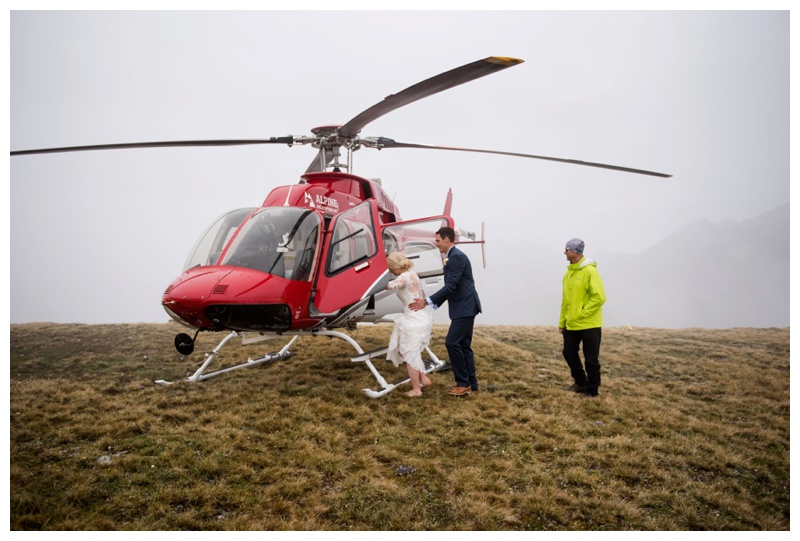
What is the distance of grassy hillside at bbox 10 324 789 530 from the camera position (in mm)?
3279

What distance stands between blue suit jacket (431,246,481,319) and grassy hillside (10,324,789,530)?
3.65 feet

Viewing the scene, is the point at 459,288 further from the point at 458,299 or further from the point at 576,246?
the point at 576,246

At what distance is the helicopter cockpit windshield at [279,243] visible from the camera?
16.7ft

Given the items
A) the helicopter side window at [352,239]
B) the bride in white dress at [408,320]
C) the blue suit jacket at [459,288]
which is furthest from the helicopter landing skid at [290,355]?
the helicopter side window at [352,239]

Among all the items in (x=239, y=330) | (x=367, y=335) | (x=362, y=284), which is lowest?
(x=367, y=335)

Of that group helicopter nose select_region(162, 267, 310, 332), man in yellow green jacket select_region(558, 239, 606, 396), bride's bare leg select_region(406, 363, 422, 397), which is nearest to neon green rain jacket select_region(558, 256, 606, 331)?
man in yellow green jacket select_region(558, 239, 606, 396)

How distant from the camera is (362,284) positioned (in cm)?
580

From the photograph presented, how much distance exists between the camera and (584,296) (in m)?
5.80

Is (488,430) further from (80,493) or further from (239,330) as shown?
(80,493)

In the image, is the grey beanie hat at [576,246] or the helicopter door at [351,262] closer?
the helicopter door at [351,262]

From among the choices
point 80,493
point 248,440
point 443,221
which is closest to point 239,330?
point 248,440

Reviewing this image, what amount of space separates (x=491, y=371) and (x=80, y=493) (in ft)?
17.9

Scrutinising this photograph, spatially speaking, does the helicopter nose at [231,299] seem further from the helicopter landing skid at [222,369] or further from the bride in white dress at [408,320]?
the bride in white dress at [408,320]

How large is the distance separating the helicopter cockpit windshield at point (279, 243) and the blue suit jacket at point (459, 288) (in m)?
1.62
